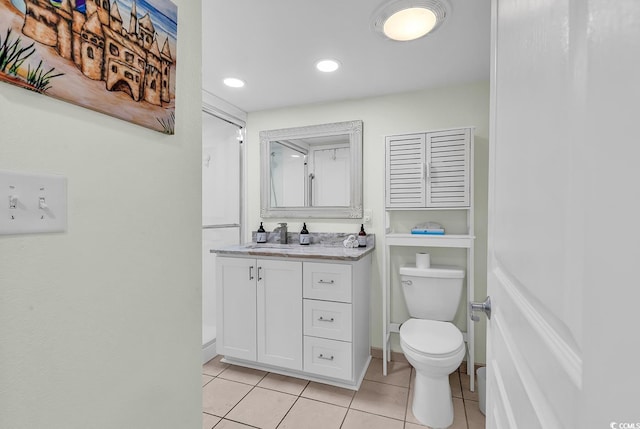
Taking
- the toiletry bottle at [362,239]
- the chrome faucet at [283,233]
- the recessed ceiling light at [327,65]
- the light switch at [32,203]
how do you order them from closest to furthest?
the light switch at [32,203] < the recessed ceiling light at [327,65] < the toiletry bottle at [362,239] < the chrome faucet at [283,233]

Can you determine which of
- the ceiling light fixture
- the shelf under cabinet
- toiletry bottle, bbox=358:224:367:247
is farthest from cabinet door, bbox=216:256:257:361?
the ceiling light fixture

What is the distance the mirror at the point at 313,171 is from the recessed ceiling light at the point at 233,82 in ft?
1.88

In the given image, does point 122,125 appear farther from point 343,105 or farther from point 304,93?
point 343,105

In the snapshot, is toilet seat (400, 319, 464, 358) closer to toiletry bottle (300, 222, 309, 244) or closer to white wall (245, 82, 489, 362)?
white wall (245, 82, 489, 362)

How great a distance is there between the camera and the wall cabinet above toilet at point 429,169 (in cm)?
208

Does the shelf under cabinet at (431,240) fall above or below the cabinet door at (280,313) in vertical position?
above

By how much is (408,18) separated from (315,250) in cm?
159

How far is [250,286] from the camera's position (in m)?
2.22

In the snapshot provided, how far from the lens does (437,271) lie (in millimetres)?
2105

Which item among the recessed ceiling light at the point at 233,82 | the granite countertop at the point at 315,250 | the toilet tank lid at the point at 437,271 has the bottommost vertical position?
the toilet tank lid at the point at 437,271

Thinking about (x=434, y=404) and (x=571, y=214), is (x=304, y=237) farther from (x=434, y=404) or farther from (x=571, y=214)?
(x=571, y=214)

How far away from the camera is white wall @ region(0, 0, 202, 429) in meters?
0.56

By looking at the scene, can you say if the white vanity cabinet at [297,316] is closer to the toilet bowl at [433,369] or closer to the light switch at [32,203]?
the toilet bowl at [433,369]

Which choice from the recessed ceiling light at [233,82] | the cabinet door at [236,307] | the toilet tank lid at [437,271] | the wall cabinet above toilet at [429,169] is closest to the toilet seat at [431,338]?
the toilet tank lid at [437,271]
